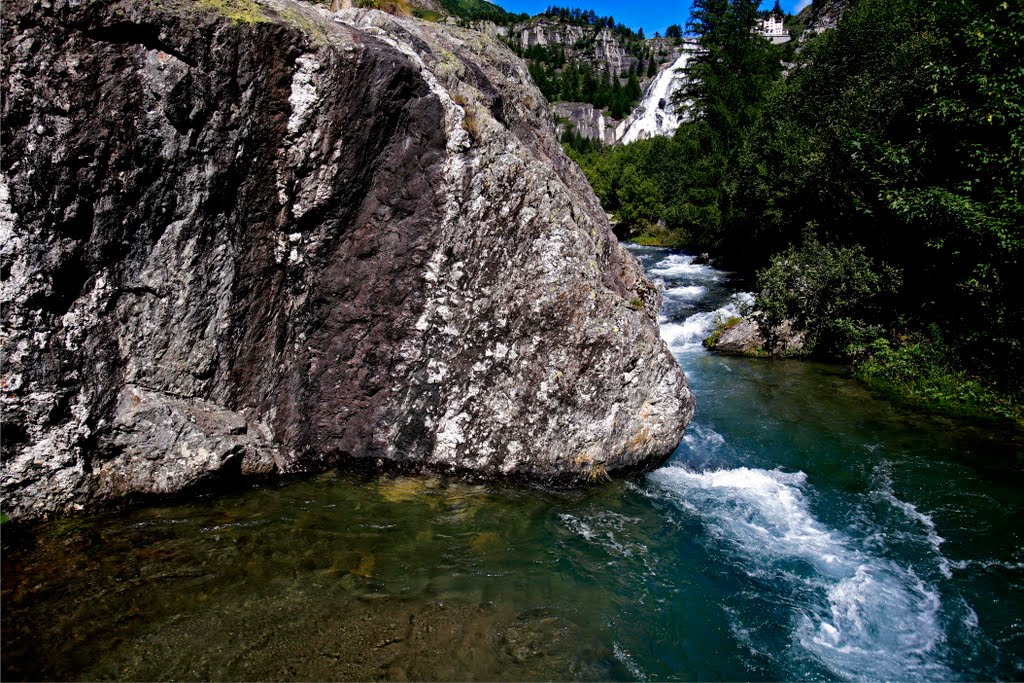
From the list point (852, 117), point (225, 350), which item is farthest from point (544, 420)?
point (852, 117)

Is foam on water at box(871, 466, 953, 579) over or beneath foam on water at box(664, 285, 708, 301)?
beneath

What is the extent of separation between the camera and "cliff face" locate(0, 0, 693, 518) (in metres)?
→ 6.49

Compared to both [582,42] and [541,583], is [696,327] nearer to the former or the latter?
[541,583]

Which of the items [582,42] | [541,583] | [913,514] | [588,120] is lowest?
[541,583]

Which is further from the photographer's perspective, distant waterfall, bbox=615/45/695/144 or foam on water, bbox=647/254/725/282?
distant waterfall, bbox=615/45/695/144

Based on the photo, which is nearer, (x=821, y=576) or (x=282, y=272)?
(x=821, y=576)

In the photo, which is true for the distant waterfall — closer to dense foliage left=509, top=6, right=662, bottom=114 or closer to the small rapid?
dense foliage left=509, top=6, right=662, bottom=114

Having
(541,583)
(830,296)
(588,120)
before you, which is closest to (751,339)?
(830,296)

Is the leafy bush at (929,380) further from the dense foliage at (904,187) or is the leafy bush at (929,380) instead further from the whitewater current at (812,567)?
the whitewater current at (812,567)

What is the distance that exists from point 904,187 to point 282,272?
16835 millimetres

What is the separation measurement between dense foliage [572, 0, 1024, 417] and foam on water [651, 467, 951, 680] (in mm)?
8726

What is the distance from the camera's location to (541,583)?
723 cm

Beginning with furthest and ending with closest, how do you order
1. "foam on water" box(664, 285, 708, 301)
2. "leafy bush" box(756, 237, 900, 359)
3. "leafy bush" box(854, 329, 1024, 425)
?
"foam on water" box(664, 285, 708, 301) < "leafy bush" box(756, 237, 900, 359) < "leafy bush" box(854, 329, 1024, 425)

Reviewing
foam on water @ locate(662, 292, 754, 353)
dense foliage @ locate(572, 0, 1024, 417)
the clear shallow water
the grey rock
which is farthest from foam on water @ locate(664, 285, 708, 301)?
the grey rock
